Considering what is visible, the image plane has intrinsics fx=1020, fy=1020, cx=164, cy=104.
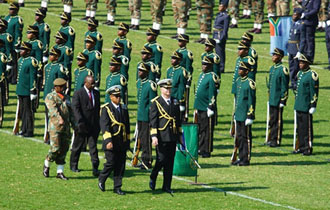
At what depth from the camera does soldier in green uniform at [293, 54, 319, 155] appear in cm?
2223

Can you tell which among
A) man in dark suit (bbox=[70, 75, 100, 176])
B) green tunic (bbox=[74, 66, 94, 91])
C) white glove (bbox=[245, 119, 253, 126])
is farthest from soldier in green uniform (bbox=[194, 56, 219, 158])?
man in dark suit (bbox=[70, 75, 100, 176])

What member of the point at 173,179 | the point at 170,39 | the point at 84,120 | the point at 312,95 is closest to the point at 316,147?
the point at 312,95

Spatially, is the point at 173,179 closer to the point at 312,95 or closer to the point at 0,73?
the point at 312,95

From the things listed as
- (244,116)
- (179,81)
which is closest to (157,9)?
(179,81)

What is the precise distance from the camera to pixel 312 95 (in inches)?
875

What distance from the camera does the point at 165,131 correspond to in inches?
718

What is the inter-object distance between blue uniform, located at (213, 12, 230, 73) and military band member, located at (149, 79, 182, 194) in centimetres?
1156

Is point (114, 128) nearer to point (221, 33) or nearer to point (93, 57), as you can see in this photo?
point (93, 57)

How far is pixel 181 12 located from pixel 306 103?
11714 millimetres

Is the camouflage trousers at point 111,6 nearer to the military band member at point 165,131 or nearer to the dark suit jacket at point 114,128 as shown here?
the military band member at point 165,131

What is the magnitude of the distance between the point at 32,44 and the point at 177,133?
801 cm

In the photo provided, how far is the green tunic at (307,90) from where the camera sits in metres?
22.2

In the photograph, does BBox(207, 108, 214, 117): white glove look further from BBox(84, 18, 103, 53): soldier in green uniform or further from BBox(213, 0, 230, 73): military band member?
BBox(213, 0, 230, 73): military band member

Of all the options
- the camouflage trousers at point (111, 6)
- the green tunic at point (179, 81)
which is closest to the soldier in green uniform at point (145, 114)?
the green tunic at point (179, 81)
